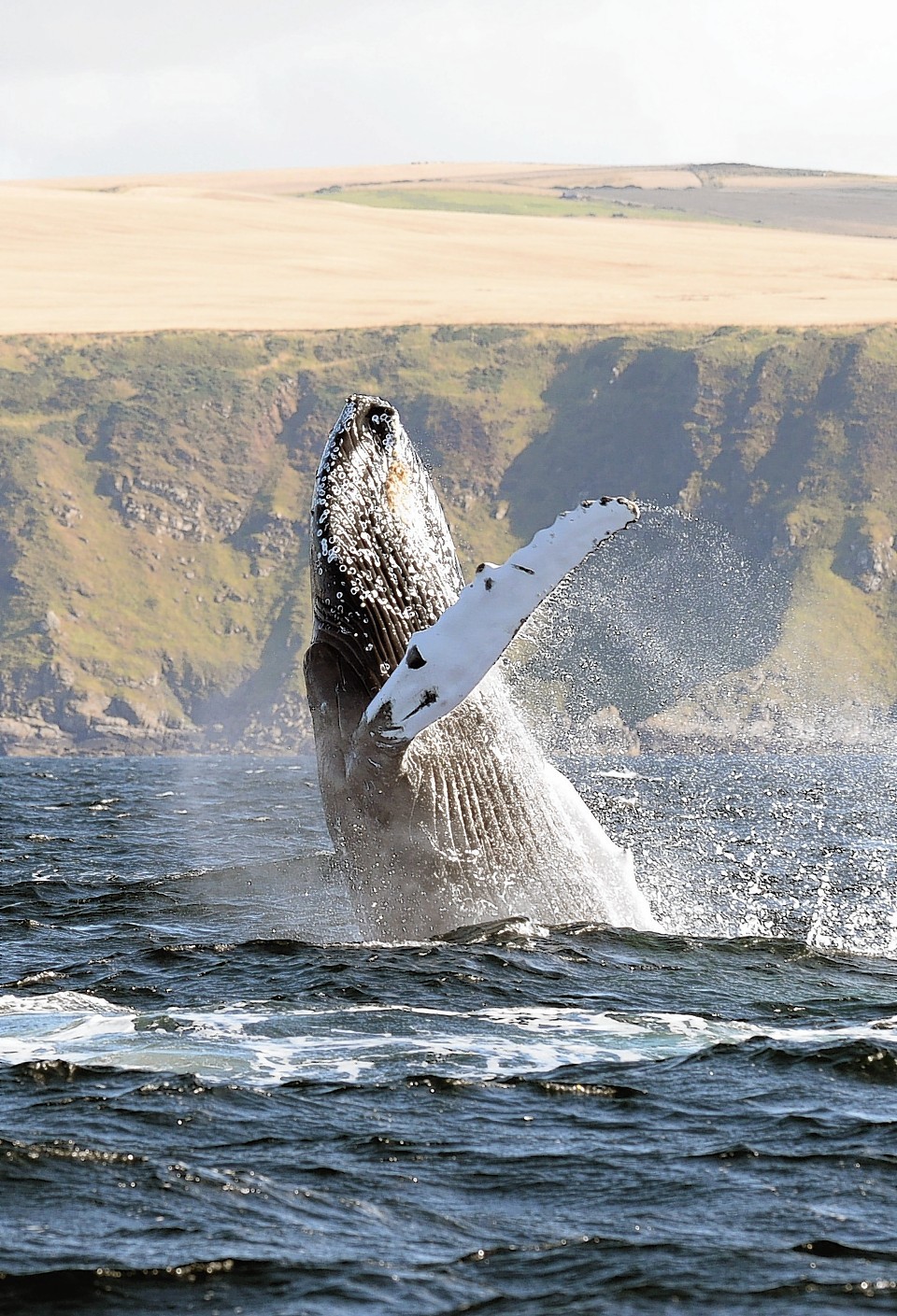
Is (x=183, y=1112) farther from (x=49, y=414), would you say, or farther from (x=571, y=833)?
(x=49, y=414)

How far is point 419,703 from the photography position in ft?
34.2

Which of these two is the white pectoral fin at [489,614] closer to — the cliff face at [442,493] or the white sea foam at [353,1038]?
the white sea foam at [353,1038]

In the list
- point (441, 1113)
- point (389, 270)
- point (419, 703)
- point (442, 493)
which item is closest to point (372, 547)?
point (419, 703)

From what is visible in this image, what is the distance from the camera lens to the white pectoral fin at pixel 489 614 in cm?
1023

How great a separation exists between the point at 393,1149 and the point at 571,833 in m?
5.62

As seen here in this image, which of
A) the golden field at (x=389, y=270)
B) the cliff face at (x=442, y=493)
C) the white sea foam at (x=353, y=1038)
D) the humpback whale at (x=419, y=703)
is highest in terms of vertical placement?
the golden field at (x=389, y=270)

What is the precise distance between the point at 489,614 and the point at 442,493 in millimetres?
146812

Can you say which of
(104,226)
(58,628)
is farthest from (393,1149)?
(104,226)

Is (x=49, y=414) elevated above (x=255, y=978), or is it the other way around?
(x=49, y=414)

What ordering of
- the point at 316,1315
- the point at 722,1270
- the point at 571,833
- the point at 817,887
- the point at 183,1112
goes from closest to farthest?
the point at 316,1315, the point at 722,1270, the point at 183,1112, the point at 571,833, the point at 817,887

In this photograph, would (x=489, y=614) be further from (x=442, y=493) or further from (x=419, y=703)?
(x=442, y=493)

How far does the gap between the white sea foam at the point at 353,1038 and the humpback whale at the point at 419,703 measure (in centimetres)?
151

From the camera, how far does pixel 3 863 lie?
22.9 meters

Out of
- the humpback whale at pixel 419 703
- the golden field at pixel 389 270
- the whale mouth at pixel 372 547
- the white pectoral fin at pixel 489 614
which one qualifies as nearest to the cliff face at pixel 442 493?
the golden field at pixel 389 270
